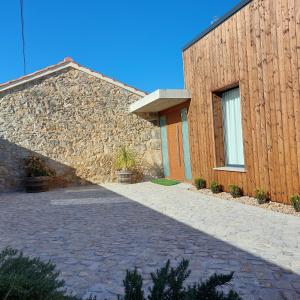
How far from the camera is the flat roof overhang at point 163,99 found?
9.59 metres

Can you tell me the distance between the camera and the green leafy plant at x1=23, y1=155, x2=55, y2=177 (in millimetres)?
11188

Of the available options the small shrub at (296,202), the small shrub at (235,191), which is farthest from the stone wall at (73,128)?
the small shrub at (296,202)

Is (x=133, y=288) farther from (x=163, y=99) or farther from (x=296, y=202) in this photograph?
(x=163, y=99)

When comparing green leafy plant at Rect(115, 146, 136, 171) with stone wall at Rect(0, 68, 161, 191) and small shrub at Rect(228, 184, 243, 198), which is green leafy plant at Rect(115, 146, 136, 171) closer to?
stone wall at Rect(0, 68, 161, 191)

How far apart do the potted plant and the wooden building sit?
291 centimetres

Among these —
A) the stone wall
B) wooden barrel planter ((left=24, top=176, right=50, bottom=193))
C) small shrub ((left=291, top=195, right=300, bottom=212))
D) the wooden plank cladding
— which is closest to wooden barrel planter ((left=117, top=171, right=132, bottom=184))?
the stone wall

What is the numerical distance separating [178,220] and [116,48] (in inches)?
426

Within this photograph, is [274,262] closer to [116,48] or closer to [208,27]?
[208,27]

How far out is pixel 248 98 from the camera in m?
6.96

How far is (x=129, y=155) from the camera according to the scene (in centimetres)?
1238

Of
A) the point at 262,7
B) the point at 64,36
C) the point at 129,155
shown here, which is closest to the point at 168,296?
the point at 262,7

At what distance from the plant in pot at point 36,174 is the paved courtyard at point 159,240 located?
10.0 ft

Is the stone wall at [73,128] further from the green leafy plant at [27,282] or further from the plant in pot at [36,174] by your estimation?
the green leafy plant at [27,282]

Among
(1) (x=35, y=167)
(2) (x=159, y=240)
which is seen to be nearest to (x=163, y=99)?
(1) (x=35, y=167)
